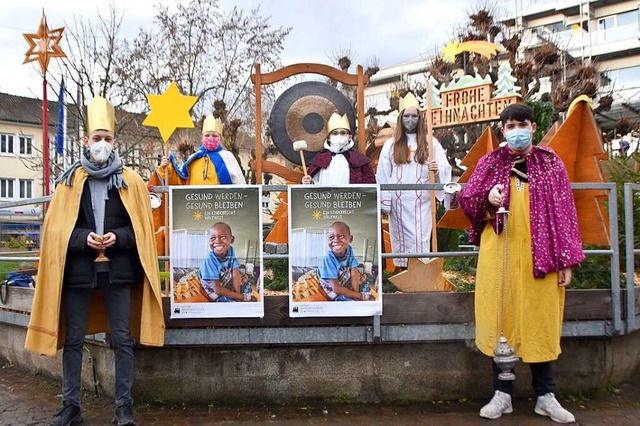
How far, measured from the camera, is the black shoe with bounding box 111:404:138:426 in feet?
13.3

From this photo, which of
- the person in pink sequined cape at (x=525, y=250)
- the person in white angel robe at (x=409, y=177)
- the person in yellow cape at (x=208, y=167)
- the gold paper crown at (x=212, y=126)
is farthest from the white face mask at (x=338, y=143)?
the person in pink sequined cape at (x=525, y=250)

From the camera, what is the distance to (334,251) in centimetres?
447

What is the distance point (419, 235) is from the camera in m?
6.02

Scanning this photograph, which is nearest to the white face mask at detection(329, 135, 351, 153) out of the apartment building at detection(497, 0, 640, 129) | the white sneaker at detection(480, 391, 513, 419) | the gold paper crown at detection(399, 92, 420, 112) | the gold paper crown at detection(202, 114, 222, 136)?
the gold paper crown at detection(399, 92, 420, 112)

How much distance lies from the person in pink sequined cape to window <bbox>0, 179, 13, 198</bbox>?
45367mm

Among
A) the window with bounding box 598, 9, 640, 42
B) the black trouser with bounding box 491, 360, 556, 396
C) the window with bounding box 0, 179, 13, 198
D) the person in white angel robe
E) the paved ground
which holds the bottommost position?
the paved ground

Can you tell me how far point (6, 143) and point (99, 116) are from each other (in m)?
43.5

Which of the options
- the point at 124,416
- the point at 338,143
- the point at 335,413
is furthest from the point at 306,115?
the point at 124,416

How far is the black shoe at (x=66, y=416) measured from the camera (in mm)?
4069

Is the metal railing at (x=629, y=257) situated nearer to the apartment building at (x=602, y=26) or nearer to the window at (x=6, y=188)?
the apartment building at (x=602, y=26)

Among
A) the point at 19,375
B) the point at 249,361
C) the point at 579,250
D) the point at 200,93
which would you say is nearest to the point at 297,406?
the point at 249,361

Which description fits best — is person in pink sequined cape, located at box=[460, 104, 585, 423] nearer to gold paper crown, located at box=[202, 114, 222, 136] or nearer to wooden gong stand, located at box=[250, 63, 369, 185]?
wooden gong stand, located at box=[250, 63, 369, 185]

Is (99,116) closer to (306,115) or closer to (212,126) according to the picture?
(212,126)

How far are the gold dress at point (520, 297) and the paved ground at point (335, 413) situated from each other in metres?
0.61
